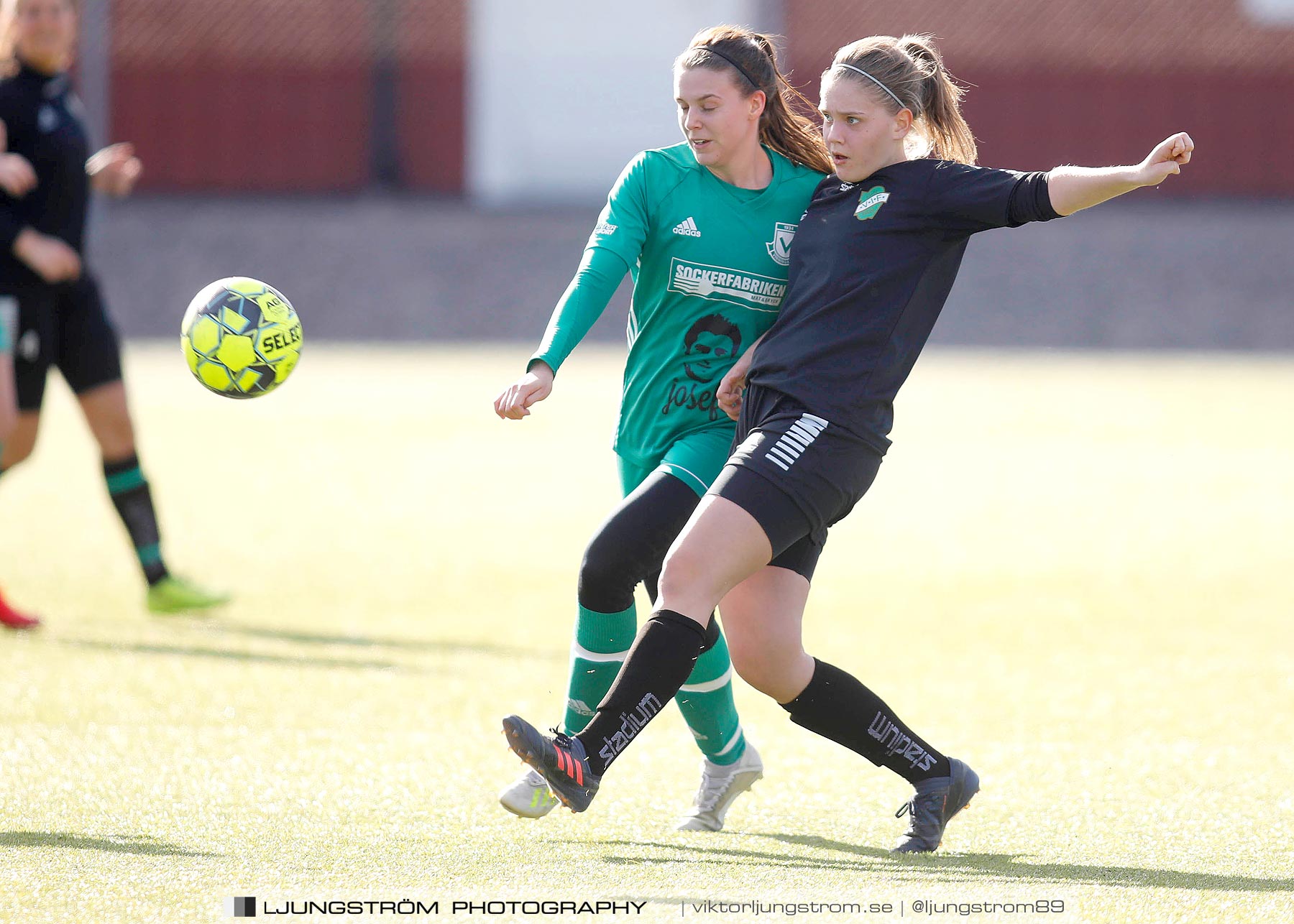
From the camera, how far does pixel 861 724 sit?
160 inches

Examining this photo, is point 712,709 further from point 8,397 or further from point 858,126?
point 8,397

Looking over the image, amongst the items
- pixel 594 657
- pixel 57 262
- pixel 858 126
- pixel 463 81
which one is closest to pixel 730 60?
pixel 858 126

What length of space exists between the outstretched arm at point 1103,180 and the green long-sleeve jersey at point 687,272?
27.8 inches

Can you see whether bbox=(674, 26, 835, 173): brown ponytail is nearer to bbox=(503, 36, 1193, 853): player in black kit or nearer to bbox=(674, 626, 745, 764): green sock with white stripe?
bbox=(503, 36, 1193, 853): player in black kit

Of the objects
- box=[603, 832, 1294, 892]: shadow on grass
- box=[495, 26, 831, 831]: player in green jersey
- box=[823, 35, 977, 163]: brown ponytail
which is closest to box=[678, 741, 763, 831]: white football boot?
box=[495, 26, 831, 831]: player in green jersey

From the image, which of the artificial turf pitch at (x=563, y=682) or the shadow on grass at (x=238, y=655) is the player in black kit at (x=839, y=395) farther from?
the shadow on grass at (x=238, y=655)

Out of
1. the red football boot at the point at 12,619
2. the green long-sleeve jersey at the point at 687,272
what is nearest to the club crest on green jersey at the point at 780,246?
the green long-sleeve jersey at the point at 687,272

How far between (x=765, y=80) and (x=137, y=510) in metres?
3.97

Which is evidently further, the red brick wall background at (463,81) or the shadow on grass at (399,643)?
the red brick wall background at (463,81)

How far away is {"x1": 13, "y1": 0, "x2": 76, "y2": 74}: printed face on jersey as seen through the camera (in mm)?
6637

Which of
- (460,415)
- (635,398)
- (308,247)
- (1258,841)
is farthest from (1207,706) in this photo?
(308,247)

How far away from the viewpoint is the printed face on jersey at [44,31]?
6.64m

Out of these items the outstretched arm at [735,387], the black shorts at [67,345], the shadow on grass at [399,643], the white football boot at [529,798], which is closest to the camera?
the white football boot at [529,798]

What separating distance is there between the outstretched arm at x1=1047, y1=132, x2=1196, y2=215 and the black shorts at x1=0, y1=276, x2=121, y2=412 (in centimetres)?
448
